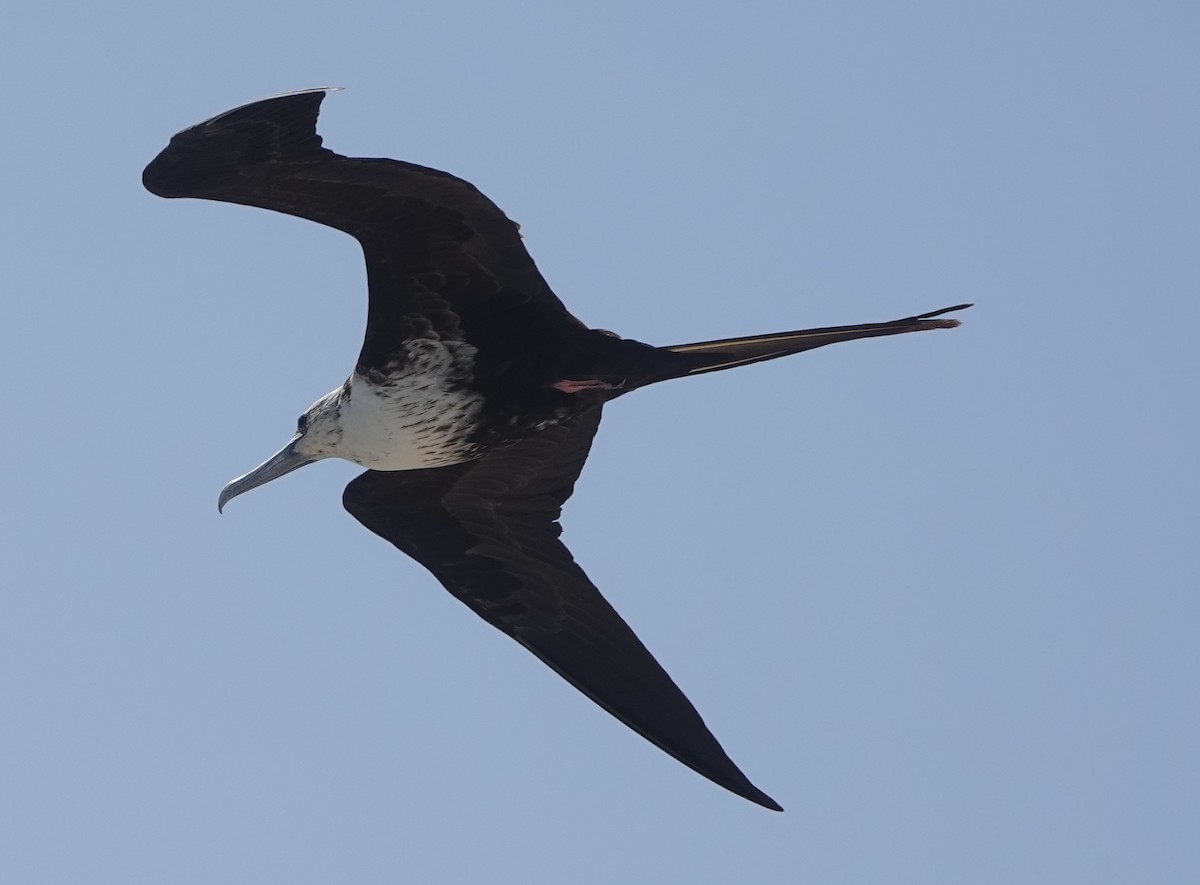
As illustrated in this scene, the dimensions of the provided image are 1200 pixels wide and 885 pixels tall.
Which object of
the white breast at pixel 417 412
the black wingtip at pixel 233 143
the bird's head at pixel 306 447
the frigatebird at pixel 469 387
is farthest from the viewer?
the bird's head at pixel 306 447

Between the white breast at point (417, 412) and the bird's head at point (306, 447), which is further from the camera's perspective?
the bird's head at point (306, 447)

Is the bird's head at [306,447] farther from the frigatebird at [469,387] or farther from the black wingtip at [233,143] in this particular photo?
the black wingtip at [233,143]

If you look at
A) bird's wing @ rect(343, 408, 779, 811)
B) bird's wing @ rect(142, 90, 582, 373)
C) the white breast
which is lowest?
bird's wing @ rect(343, 408, 779, 811)

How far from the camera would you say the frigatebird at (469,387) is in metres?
7.36

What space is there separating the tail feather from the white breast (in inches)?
31.1

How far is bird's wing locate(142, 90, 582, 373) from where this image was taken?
7.18 metres

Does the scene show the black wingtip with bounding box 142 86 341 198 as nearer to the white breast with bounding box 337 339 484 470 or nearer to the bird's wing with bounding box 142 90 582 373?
the bird's wing with bounding box 142 90 582 373

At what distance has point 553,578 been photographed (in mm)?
8773

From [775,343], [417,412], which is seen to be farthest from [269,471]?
[775,343]

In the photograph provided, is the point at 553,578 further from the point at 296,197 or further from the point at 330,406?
the point at 296,197

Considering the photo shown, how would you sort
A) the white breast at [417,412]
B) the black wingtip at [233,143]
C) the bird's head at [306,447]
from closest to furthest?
the black wingtip at [233,143] < the white breast at [417,412] < the bird's head at [306,447]

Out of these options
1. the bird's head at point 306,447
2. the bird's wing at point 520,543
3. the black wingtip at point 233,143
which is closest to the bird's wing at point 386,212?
the black wingtip at point 233,143

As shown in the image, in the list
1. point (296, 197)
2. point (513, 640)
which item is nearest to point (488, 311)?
point (296, 197)

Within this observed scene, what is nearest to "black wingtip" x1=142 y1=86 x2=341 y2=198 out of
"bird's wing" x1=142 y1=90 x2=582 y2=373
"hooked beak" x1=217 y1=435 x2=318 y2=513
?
"bird's wing" x1=142 y1=90 x2=582 y2=373
